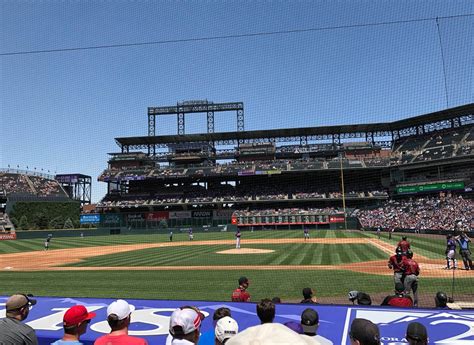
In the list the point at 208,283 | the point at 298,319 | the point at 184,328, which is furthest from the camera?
the point at 208,283

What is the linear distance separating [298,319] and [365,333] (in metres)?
2.75

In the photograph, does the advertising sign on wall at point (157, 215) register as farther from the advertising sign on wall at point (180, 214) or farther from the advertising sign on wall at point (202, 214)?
the advertising sign on wall at point (202, 214)

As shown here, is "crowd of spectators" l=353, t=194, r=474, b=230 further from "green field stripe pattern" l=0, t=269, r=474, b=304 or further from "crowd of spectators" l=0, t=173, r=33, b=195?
"crowd of spectators" l=0, t=173, r=33, b=195

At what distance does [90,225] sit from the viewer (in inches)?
2753

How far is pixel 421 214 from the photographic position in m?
42.2

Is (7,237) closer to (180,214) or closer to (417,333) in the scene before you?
(180,214)

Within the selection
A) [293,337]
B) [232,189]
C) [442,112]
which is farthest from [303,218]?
[293,337]

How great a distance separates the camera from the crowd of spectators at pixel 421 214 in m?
36.9

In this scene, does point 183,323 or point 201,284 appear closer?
point 183,323

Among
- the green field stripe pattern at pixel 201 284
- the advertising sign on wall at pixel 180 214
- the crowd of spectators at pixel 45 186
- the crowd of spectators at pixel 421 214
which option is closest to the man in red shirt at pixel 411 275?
the green field stripe pattern at pixel 201 284

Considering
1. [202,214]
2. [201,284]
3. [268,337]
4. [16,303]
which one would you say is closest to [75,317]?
[16,303]

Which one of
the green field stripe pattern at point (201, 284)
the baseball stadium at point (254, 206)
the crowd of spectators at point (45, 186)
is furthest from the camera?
the crowd of spectators at point (45, 186)

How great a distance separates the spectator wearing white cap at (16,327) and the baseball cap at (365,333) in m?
2.46

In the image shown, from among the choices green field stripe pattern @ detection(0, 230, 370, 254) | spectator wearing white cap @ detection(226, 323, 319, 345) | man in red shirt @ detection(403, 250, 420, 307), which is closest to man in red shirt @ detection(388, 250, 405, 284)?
man in red shirt @ detection(403, 250, 420, 307)
